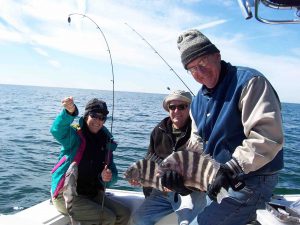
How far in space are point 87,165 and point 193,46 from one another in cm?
264

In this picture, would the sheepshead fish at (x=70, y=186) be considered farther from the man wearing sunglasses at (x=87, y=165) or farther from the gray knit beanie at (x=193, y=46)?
the gray knit beanie at (x=193, y=46)

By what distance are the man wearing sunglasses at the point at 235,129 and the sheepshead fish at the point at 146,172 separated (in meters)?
1.06

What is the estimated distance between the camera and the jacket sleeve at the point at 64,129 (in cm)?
483

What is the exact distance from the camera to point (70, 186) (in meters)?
4.77

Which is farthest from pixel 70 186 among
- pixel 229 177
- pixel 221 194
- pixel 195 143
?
pixel 229 177

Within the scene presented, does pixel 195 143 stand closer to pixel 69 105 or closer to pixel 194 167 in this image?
pixel 194 167

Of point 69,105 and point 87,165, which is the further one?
point 87,165

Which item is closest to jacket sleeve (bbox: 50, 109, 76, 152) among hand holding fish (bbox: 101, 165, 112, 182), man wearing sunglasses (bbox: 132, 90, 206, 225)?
hand holding fish (bbox: 101, 165, 112, 182)

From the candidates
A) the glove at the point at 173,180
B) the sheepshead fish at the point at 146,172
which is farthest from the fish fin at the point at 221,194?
the sheepshead fish at the point at 146,172

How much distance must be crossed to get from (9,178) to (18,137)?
8.19m

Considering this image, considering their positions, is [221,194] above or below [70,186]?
above

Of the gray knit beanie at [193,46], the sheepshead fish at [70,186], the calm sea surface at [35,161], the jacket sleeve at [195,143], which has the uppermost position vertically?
the gray knit beanie at [193,46]

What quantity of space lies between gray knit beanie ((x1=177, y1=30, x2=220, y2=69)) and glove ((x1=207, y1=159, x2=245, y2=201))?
98 cm

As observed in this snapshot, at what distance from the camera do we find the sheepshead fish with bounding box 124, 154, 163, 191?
14.6ft
